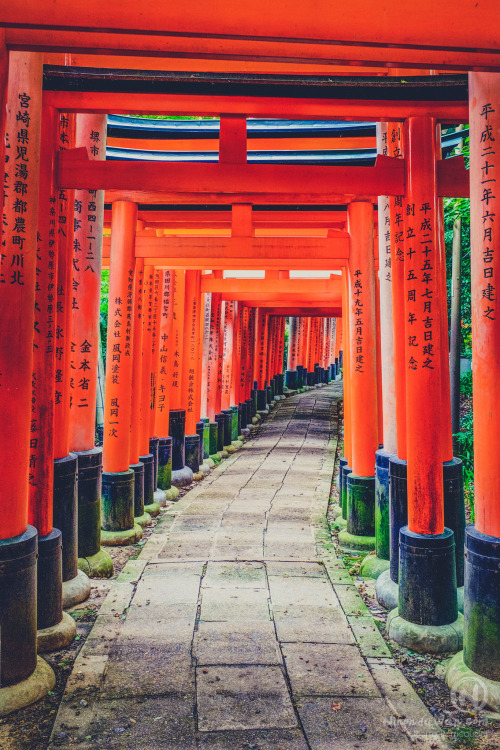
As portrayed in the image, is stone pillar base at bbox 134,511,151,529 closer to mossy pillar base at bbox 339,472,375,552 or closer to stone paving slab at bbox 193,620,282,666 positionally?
mossy pillar base at bbox 339,472,375,552

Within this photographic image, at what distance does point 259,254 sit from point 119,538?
3652mm

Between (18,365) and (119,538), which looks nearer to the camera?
(18,365)

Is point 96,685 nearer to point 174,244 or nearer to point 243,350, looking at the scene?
point 174,244

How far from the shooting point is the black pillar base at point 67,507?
4.61m

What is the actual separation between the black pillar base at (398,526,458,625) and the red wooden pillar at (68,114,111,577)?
2.86 meters

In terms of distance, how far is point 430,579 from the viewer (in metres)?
4.08

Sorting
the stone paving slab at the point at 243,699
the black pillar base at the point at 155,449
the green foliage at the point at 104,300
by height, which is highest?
the green foliage at the point at 104,300

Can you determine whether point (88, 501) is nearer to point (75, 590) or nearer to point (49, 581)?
point (75, 590)

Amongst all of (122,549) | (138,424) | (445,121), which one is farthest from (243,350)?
(445,121)

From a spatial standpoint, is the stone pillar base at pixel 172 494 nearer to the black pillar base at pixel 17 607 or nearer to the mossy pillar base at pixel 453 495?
the mossy pillar base at pixel 453 495

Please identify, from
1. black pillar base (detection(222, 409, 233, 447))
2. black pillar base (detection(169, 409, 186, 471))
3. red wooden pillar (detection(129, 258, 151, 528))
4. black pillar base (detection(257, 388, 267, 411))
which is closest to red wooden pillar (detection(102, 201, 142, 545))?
red wooden pillar (detection(129, 258, 151, 528))

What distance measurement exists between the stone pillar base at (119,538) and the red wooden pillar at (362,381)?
2360 millimetres

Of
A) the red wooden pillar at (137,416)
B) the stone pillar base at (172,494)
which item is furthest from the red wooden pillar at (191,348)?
the red wooden pillar at (137,416)

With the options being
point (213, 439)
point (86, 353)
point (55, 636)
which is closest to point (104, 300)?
point (213, 439)
